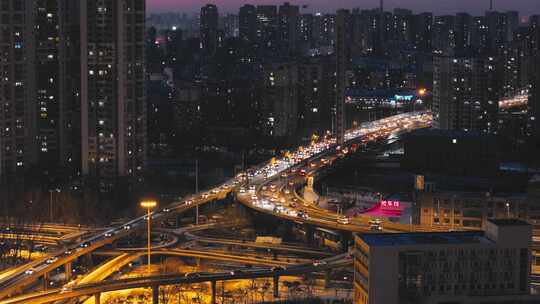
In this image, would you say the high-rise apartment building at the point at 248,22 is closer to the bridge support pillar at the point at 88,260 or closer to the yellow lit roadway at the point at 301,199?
the yellow lit roadway at the point at 301,199

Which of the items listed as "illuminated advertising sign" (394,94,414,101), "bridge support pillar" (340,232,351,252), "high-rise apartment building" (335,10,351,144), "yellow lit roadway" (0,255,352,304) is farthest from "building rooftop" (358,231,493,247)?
"illuminated advertising sign" (394,94,414,101)

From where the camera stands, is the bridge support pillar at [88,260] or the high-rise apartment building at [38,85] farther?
the high-rise apartment building at [38,85]

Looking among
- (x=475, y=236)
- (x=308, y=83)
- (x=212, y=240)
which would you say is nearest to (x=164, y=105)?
(x=308, y=83)

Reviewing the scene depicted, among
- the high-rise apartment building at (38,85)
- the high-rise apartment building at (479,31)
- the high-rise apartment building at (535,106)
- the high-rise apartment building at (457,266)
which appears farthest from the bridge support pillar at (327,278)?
the high-rise apartment building at (479,31)

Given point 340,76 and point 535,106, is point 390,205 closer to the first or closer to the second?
point 340,76

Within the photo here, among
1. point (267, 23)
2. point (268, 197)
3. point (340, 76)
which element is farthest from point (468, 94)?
point (267, 23)

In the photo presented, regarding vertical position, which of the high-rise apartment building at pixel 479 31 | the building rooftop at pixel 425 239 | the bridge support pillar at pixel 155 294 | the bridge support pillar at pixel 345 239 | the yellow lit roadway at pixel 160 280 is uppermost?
→ the high-rise apartment building at pixel 479 31

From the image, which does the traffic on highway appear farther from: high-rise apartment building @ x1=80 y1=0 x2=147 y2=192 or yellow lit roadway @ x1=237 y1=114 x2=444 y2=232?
high-rise apartment building @ x1=80 y1=0 x2=147 y2=192
